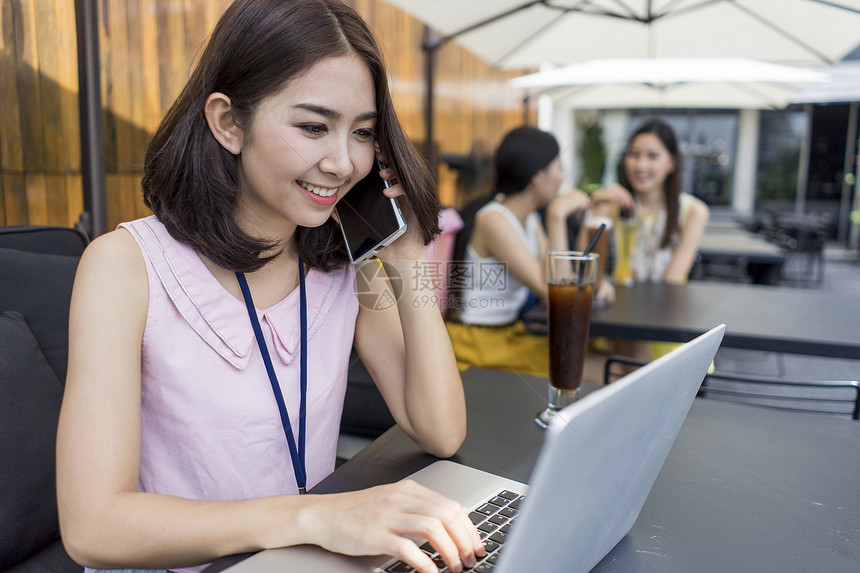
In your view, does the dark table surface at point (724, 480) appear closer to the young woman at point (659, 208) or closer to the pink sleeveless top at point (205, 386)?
the pink sleeveless top at point (205, 386)

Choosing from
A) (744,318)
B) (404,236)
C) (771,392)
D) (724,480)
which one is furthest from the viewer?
(771,392)

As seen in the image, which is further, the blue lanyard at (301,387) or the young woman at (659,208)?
the young woman at (659,208)

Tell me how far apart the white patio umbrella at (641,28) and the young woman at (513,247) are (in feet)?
3.68

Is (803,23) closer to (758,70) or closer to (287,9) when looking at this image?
(758,70)

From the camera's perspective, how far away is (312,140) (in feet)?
2.89

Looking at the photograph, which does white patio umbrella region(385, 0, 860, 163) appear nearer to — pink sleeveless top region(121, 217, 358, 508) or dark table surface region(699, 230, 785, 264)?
dark table surface region(699, 230, 785, 264)

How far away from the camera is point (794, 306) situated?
217 centimetres

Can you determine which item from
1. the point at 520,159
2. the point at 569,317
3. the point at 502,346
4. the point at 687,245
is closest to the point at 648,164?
the point at 687,245

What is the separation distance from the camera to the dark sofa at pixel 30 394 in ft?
3.26

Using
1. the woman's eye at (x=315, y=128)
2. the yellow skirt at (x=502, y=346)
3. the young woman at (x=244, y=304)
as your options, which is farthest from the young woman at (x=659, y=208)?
the woman's eye at (x=315, y=128)

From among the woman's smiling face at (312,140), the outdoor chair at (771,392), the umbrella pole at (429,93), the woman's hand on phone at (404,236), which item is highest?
the umbrella pole at (429,93)

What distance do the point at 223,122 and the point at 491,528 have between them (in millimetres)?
694

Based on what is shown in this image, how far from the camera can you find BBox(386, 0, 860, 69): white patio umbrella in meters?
3.13

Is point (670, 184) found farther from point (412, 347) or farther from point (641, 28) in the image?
point (412, 347)
